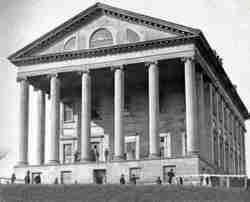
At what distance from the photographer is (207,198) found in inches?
1358

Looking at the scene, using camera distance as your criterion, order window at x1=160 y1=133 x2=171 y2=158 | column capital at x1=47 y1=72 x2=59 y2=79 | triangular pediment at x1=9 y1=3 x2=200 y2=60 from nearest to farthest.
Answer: triangular pediment at x1=9 y1=3 x2=200 y2=60, column capital at x1=47 y1=72 x2=59 y2=79, window at x1=160 y1=133 x2=171 y2=158

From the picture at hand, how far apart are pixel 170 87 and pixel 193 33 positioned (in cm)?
1229

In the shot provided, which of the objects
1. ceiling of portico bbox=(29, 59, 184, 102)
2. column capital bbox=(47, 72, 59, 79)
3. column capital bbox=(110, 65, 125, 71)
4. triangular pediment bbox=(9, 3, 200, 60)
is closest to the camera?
triangular pediment bbox=(9, 3, 200, 60)

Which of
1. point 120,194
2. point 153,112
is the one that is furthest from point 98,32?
point 120,194

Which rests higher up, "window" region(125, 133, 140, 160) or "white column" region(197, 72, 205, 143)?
"white column" region(197, 72, 205, 143)

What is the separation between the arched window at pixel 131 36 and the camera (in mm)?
53094

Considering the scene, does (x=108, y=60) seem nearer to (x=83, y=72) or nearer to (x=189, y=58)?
(x=83, y=72)

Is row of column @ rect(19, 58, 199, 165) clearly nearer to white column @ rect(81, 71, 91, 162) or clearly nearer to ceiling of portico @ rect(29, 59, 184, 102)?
white column @ rect(81, 71, 91, 162)

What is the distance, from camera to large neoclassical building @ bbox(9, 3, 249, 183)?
165ft

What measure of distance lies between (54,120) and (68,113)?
1002cm

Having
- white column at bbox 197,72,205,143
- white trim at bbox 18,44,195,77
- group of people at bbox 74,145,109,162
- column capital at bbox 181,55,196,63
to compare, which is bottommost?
group of people at bbox 74,145,109,162

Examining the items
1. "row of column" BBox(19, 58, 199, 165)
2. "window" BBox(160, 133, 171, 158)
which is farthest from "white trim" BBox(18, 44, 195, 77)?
"window" BBox(160, 133, 171, 158)

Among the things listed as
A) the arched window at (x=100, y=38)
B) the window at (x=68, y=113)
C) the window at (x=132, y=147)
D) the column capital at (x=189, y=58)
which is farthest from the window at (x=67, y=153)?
the column capital at (x=189, y=58)

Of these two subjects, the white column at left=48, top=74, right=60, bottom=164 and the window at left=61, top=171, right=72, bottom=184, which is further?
the white column at left=48, top=74, right=60, bottom=164
